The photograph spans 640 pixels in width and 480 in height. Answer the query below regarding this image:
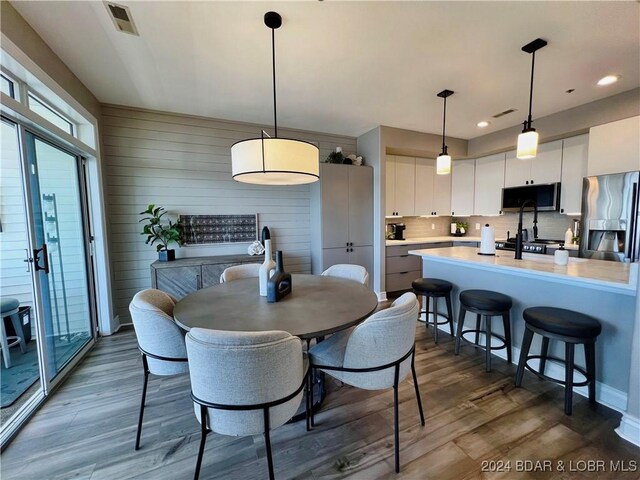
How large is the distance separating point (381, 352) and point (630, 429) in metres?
1.66

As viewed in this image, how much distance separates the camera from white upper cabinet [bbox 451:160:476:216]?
17.0 feet

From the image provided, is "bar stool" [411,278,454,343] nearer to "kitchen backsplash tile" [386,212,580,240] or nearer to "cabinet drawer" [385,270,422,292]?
"cabinet drawer" [385,270,422,292]

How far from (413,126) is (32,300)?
196 inches

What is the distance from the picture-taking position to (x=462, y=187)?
208 inches

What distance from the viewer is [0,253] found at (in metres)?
2.15

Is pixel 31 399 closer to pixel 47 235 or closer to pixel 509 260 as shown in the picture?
pixel 47 235

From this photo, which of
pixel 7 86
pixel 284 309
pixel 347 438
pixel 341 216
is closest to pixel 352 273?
pixel 284 309

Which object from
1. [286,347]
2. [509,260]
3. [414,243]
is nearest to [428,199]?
[414,243]

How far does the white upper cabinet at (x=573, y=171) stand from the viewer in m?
3.73

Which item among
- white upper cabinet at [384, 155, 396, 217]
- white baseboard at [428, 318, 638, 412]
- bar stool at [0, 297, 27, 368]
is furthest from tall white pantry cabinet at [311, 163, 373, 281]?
bar stool at [0, 297, 27, 368]

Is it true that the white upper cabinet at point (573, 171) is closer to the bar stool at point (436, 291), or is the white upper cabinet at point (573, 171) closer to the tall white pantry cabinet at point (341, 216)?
the bar stool at point (436, 291)

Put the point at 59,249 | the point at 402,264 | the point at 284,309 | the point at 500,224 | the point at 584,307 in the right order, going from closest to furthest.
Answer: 1. the point at 284,309
2. the point at 584,307
3. the point at 59,249
4. the point at 402,264
5. the point at 500,224

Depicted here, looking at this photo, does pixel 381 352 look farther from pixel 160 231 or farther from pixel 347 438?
pixel 160 231

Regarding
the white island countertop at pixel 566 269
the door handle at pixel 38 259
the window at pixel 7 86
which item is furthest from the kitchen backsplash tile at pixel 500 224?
the window at pixel 7 86
